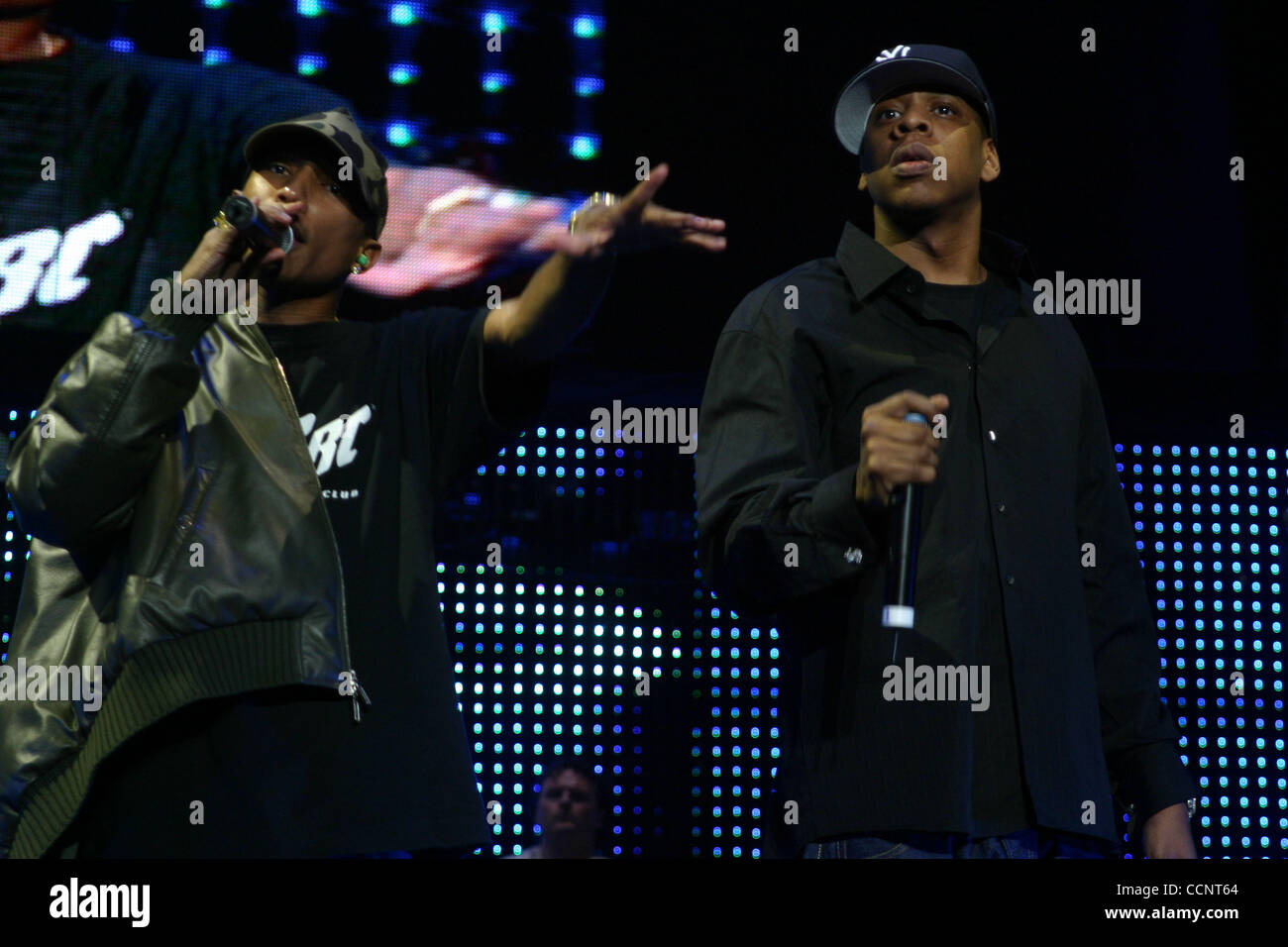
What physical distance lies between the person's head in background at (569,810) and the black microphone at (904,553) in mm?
1655

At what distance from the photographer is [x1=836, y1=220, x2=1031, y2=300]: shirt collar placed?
7.20 feet

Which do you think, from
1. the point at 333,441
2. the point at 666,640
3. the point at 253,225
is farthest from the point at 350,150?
the point at 666,640

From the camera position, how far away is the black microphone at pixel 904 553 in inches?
71.0

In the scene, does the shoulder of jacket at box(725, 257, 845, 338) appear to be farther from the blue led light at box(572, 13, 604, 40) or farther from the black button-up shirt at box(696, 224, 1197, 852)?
the blue led light at box(572, 13, 604, 40)

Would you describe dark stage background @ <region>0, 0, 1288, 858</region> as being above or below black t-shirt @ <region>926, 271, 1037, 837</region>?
above

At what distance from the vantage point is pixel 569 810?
3393 millimetres

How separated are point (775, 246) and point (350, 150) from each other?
1403mm

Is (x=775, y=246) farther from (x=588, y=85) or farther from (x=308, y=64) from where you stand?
(x=308, y=64)

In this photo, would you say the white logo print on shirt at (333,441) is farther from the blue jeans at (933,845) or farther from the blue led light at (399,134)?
the blue led light at (399,134)

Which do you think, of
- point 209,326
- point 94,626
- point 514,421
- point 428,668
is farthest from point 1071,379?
point 94,626

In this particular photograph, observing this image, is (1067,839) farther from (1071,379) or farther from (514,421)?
(514,421)

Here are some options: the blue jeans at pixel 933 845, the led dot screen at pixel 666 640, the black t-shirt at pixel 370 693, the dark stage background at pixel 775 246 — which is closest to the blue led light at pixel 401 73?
the dark stage background at pixel 775 246

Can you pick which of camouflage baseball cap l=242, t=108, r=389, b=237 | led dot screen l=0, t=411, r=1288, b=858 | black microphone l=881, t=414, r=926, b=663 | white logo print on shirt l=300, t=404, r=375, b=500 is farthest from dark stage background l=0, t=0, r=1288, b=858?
black microphone l=881, t=414, r=926, b=663

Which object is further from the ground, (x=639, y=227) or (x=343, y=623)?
(x=639, y=227)
